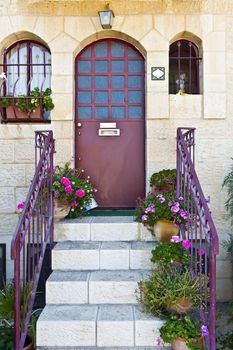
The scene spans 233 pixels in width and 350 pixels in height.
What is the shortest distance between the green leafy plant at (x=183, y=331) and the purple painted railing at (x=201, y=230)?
0.26 ft

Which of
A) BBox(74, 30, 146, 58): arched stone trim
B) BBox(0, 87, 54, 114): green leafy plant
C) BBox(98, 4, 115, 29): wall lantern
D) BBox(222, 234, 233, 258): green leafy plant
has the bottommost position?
BBox(222, 234, 233, 258): green leafy plant

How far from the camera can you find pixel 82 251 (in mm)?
3934

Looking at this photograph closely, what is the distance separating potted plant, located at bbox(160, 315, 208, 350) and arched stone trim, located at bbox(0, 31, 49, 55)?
3996mm

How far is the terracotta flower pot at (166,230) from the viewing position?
4.05 metres

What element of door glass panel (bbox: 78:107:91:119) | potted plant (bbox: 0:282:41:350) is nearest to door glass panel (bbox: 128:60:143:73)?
door glass panel (bbox: 78:107:91:119)

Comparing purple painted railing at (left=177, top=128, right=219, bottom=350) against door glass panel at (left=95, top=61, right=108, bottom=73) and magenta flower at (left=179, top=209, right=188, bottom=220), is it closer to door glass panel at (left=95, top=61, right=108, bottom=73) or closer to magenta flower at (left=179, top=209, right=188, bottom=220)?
magenta flower at (left=179, top=209, right=188, bottom=220)

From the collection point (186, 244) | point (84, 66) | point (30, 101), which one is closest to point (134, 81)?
point (84, 66)

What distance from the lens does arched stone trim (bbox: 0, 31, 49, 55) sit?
5195mm

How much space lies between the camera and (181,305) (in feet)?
10.5

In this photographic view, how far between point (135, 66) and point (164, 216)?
2403 mm

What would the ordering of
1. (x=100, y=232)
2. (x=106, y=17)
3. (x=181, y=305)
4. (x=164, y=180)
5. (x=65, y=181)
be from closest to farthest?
(x=181, y=305), (x=100, y=232), (x=65, y=181), (x=164, y=180), (x=106, y=17)

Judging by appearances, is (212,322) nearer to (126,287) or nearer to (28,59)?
(126,287)

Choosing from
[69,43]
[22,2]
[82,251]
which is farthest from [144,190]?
[22,2]

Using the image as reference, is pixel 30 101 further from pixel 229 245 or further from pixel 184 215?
pixel 229 245
